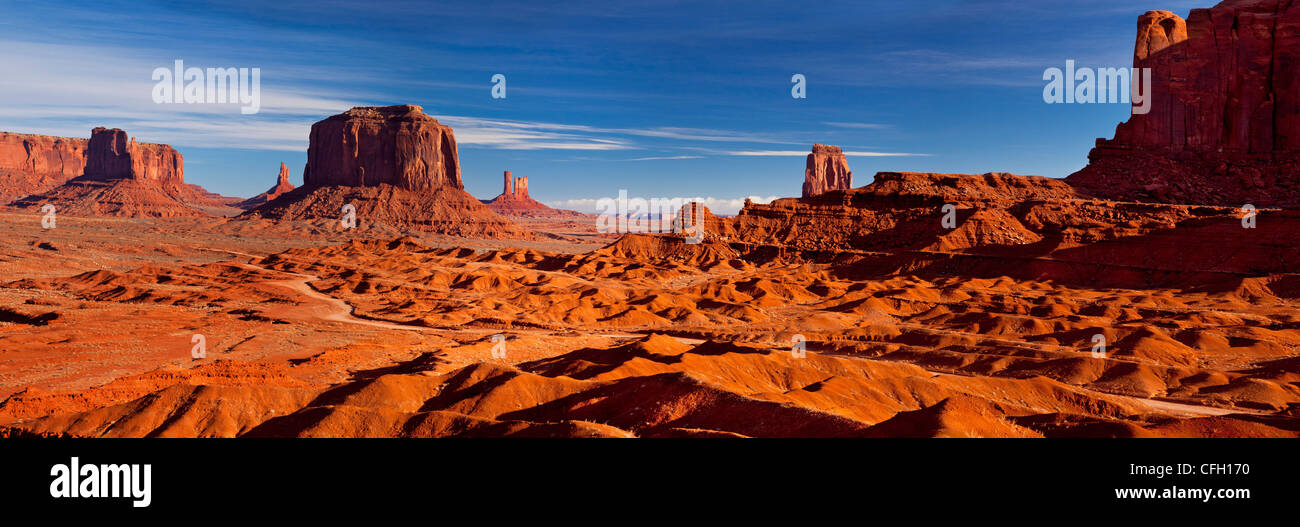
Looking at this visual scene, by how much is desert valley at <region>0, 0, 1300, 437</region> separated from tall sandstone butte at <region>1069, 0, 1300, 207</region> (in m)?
0.48

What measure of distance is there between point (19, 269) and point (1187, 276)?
513 feet

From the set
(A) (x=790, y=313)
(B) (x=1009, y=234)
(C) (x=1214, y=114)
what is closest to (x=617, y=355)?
(A) (x=790, y=313)

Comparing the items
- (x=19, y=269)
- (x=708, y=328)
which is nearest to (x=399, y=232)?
(x=19, y=269)

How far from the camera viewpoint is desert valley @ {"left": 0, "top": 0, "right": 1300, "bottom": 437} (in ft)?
106

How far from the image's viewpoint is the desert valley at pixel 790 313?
1270 inches

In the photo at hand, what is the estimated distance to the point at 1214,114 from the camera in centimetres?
14075

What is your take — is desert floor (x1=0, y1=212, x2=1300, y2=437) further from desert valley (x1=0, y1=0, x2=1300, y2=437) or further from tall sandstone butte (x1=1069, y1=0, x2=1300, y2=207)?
tall sandstone butte (x1=1069, y1=0, x2=1300, y2=207)

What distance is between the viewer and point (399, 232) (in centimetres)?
19450

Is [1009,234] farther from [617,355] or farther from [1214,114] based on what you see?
[617,355]

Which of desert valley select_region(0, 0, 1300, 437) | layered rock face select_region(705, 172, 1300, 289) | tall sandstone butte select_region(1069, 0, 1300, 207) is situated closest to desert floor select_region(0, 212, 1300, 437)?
desert valley select_region(0, 0, 1300, 437)

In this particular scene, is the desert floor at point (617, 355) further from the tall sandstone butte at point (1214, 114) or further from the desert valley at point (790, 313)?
the tall sandstone butte at point (1214, 114)

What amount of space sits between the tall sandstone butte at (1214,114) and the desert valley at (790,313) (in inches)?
19.0

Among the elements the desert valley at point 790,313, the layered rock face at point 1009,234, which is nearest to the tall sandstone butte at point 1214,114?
the desert valley at point 790,313
